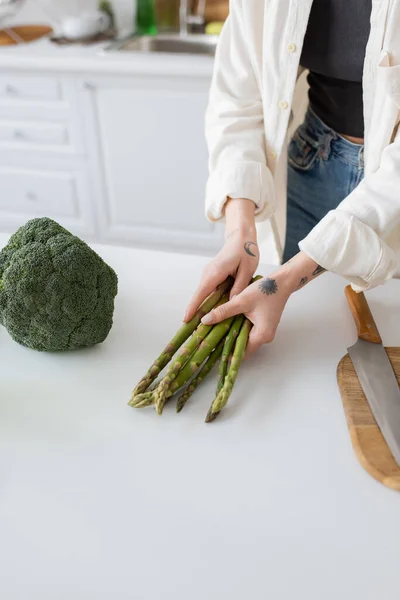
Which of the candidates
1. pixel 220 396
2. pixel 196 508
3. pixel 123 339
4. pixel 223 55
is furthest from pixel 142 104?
pixel 196 508

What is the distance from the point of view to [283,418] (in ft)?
2.52

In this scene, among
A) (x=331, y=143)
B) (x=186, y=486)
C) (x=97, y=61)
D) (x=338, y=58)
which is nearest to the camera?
(x=186, y=486)

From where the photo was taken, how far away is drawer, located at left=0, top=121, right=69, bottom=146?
240 cm

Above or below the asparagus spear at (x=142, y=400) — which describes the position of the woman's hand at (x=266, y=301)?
above

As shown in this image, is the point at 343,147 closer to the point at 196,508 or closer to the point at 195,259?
the point at 195,259

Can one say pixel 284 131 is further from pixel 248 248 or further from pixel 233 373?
pixel 233 373

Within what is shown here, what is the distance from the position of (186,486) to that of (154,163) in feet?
6.20

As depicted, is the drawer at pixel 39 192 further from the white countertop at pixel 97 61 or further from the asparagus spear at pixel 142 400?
the asparagus spear at pixel 142 400

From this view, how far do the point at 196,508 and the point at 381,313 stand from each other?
1.56 feet

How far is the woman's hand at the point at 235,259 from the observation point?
0.93 meters

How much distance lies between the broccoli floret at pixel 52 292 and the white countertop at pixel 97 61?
1418 mm

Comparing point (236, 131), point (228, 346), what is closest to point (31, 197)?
point (236, 131)

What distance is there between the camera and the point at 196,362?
828mm

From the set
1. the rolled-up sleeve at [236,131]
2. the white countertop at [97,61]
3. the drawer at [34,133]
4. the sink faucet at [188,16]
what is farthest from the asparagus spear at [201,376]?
the sink faucet at [188,16]
